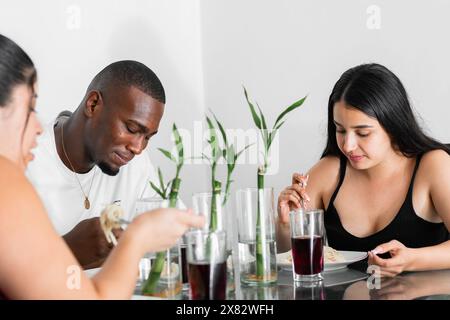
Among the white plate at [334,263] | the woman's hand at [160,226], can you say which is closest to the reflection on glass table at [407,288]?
the white plate at [334,263]

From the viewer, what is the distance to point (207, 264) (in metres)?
1.26

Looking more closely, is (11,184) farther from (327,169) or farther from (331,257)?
(327,169)

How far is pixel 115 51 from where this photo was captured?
114 inches

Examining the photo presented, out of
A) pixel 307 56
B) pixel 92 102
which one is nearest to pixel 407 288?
pixel 92 102

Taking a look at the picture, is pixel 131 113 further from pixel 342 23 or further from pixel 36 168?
pixel 342 23

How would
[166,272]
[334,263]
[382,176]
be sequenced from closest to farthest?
[166,272]
[334,263]
[382,176]

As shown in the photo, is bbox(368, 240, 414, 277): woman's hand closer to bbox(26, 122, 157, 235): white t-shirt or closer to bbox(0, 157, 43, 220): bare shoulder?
bbox(0, 157, 43, 220): bare shoulder

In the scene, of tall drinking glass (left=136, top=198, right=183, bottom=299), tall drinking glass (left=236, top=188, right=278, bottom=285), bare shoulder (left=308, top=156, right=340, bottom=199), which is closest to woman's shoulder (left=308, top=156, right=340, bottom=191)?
bare shoulder (left=308, top=156, right=340, bottom=199)

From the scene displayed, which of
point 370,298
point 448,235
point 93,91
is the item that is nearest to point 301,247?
point 370,298

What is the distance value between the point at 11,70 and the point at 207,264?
0.51m

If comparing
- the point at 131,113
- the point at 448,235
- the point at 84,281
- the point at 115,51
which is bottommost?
the point at 448,235

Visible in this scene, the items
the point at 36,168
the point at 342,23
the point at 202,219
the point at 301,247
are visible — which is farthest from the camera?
the point at 342,23

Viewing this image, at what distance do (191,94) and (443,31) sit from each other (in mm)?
1324
